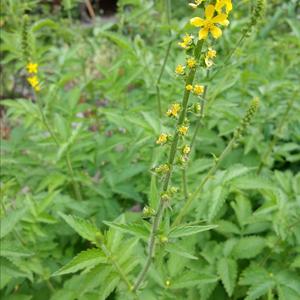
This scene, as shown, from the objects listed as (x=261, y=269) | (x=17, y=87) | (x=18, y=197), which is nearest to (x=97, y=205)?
(x=18, y=197)

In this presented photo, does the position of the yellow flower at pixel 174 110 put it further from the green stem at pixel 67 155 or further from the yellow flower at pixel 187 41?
the green stem at pixel 67 155

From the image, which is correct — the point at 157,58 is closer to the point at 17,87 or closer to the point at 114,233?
the point at 114,233

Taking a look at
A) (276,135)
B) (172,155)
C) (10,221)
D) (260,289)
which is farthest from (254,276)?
(10,221)

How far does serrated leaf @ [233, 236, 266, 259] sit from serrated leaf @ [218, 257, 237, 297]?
10cm

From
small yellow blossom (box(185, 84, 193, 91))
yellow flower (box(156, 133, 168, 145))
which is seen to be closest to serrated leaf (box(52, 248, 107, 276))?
yellow flower (box(156, 133, 168, 145))

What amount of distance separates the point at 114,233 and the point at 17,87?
6549mm

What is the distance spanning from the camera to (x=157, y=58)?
15.9 feet

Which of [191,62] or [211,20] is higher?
[211,20]

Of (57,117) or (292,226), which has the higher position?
(57,117)

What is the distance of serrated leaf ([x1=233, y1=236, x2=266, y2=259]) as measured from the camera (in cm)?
302

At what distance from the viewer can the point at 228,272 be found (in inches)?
113

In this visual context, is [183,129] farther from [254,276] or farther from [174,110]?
[254,276]

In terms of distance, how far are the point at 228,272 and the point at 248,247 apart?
29 centimetres

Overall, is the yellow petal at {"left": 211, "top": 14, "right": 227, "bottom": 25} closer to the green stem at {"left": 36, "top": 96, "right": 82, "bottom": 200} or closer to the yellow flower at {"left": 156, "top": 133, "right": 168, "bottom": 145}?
the yellow flower at {"left": 156, "top": 133, "right": 168, "bottom": 145}
